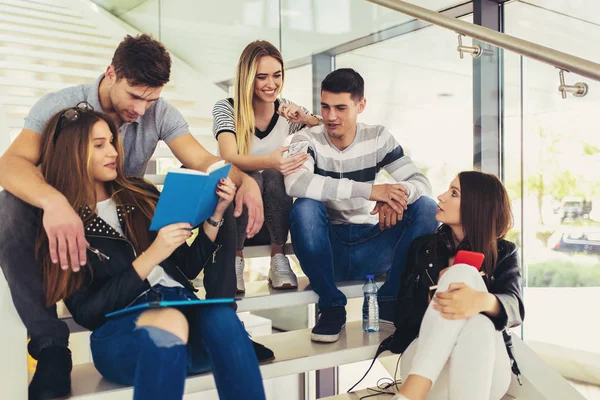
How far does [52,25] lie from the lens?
15.6 feet

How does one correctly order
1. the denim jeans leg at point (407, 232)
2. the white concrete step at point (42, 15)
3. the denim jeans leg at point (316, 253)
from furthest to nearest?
the white concrete step at point (42, 15) < the denim jeans leg at point (407, 232) < the denim jeans leg at point (316, 253)

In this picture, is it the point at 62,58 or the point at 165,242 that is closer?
the point at 165,242

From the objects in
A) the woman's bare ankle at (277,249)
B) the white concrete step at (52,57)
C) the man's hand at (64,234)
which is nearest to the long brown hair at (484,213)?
the woman's bare ankle at (277,249)

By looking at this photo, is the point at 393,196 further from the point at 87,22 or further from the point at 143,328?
the point at 87,22

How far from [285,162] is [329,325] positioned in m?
0.55

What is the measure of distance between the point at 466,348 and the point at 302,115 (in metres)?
1.12

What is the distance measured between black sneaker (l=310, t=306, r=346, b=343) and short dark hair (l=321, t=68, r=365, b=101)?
76 centimetres

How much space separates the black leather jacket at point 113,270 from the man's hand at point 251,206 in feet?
0.44

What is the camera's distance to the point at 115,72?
182 centimetres

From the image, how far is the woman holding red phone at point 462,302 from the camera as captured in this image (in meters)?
1.58

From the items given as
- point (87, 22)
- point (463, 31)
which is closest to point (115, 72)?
point (463, 31)

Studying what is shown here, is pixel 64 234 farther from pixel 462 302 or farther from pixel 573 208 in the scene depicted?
pixel 573 208

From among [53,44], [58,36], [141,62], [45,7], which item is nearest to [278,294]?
[141,62]

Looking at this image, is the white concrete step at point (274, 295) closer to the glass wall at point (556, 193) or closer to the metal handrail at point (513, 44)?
the glass wall at point (556, 193)
